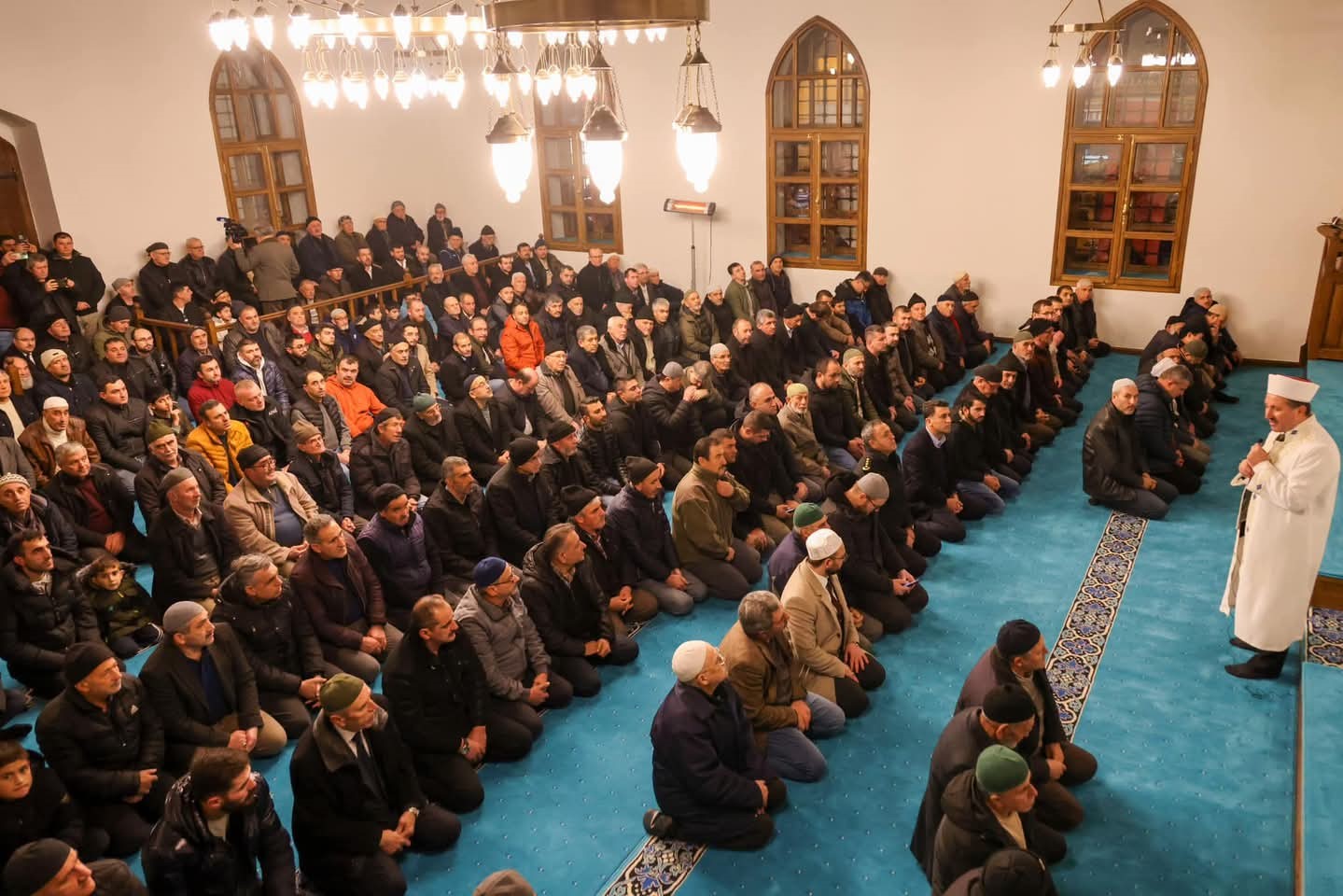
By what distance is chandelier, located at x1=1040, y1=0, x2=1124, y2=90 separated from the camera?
28.0 ft

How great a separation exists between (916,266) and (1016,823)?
936 centimetres

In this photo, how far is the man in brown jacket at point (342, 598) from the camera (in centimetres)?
520

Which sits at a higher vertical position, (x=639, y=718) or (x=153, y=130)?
(x=153, y=130)

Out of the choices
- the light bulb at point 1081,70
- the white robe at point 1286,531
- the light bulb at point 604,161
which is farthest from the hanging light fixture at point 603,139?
the light bulb at point 1081,70

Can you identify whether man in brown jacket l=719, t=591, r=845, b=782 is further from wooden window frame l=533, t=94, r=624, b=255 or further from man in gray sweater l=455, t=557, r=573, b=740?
wooden window frame l=533, t=94, r=624, b=255

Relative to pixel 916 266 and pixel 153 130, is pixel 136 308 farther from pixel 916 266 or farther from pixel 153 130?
pixel 916 266

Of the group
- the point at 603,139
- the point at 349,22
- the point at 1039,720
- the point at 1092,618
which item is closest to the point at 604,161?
the point at 603,139

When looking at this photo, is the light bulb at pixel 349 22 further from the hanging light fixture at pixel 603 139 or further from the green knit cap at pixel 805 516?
the green knit cap at pixel 805 516

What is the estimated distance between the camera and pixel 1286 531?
199 inches

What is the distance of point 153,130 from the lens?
11102 millimetres

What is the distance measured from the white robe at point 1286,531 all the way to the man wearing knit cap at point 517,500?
398 cm

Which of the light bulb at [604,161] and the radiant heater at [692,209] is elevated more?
the light bulb at [604,161]

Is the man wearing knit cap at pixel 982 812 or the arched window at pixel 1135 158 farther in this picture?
the arched window at pixel 1135 158

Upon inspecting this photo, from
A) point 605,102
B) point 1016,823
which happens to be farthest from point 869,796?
point 605,102
